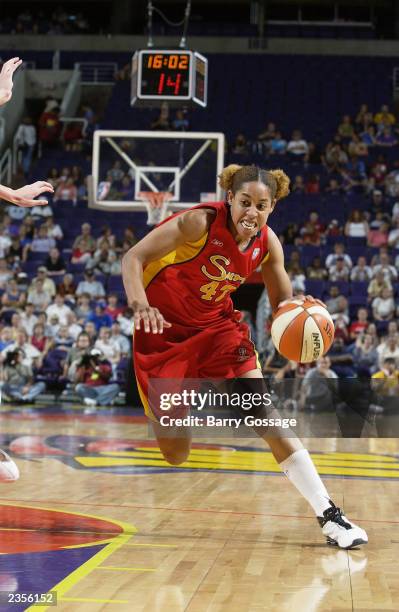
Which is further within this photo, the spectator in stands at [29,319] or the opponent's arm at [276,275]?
the spectator in stands at [29,319]

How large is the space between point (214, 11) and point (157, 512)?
23370mm

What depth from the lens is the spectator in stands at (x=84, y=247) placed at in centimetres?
1720

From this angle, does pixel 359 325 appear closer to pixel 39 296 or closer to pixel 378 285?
pixel 378 285

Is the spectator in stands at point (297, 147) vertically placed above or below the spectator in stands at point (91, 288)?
above

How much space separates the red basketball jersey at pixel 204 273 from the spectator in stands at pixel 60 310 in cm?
1015

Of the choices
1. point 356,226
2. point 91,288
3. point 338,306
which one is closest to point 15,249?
point 91,288

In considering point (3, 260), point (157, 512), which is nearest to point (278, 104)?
point (3, 260)

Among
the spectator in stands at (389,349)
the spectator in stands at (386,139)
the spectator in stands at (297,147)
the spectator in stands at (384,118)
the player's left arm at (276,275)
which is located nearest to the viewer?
the player's left arm at (276,275)

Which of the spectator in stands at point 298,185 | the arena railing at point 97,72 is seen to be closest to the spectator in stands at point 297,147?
the spectator in stands at point 298,185

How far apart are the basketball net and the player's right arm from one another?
8.59 m

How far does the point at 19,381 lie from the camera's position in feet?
47.6

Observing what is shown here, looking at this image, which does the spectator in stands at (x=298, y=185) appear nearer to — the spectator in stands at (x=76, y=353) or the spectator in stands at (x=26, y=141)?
the spectator in stands at (x=26, y=141)

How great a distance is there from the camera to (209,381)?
5.27 meters

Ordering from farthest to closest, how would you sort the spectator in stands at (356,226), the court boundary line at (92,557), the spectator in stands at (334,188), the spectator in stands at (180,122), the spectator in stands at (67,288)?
the spectator in stands at (180,122), the spectator in stands at (334,188), the spectator in stands at (356,226), the spectator in stands at (67,288), the court boundary line at (92,557)
